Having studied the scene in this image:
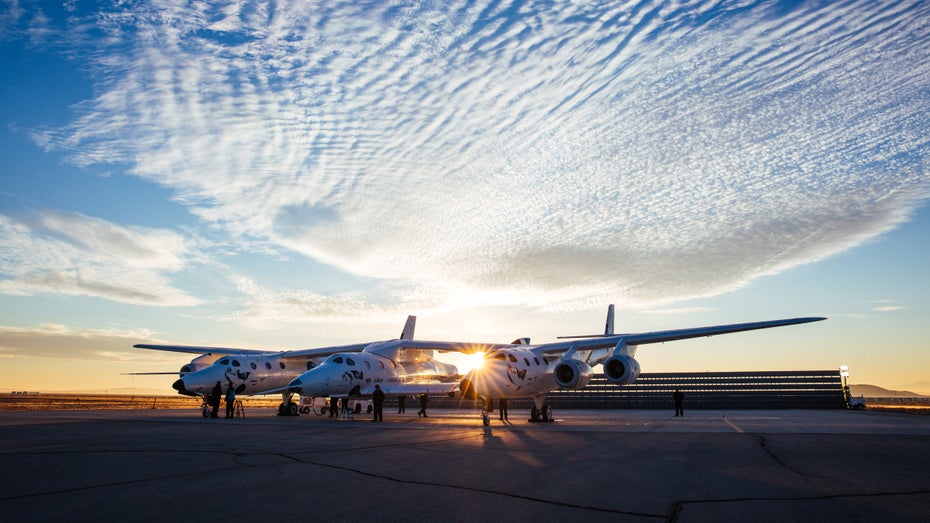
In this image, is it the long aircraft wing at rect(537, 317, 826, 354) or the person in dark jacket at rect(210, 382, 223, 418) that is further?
the person in dark jacket at rect(210, 382, 223, 418)

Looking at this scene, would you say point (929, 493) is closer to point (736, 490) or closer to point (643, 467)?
point (736, 490)

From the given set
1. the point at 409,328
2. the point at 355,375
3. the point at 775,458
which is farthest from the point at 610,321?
the point at 775,458

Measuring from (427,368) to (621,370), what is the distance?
1285 centimetres

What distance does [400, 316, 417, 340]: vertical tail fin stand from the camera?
4306 cm

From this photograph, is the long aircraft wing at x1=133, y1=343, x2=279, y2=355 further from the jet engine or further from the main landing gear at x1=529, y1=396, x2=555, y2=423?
the main landing gear at x1=529, y1=396, x2=555, y2=423

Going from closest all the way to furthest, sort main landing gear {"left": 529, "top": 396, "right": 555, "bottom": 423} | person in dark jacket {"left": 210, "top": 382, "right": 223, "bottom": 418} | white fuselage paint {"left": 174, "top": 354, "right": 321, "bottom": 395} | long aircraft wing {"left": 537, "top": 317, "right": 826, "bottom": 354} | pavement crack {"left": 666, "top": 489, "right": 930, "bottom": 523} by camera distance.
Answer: pavement crack {"left": 666, "top": 489, "right": 930, "bottom": 523} → long aircraft wing {"left": 537, "top": 317, "right": 826, "bottom": 354} → main landing gear {"left": 529, "top": 396, "right": 555, "bottom": 423} → person in dark jacket {"left": 210, "top": 382, "right": 223, "bottom": 418} → white fuselage paint {"left": 174, "top": 354, "right": 321, "bottom": 395}

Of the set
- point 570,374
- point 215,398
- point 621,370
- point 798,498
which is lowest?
point 798,498

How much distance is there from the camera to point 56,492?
6703 millimetres

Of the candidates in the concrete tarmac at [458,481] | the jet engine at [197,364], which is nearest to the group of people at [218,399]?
the jet engine at [197,364]

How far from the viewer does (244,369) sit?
29.6 m

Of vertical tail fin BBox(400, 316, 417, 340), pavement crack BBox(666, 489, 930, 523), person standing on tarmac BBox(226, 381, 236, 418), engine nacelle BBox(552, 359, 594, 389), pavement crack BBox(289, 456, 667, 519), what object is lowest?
pavement crack BBox(666, 489, 930, 523)

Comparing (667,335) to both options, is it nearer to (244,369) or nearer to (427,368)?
(427,368)

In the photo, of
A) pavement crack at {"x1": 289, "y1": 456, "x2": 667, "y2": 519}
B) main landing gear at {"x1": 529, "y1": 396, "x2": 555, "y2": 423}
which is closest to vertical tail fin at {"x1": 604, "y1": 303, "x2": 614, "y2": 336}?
main landing gear at {"x1": 529, "y1": 396, "x2": 555, "y2": 423}

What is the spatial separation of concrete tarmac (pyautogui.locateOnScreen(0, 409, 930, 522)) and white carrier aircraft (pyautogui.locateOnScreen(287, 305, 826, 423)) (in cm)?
961
